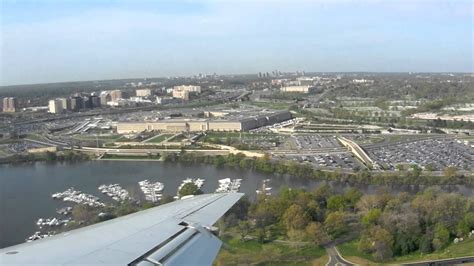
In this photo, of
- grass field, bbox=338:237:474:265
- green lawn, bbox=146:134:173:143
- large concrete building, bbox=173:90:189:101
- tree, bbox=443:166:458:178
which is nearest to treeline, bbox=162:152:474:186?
tree, bbox=443:166:458:178

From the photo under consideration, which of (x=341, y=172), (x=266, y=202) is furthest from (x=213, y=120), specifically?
(x=266, y=202)

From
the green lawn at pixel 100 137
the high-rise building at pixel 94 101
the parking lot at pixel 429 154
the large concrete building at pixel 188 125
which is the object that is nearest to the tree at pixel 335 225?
the parking lot at pixel 429 154

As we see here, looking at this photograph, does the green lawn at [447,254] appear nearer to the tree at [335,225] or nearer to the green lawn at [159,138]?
the tree at [335,225]

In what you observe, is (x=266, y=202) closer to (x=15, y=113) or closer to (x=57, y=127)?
(x=57, y=127)

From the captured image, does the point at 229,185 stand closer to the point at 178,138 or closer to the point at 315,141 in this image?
the point at 315,141

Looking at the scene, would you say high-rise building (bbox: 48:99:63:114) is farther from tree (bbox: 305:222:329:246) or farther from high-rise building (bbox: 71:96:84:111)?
tree (bbox: 305:222:329:246)

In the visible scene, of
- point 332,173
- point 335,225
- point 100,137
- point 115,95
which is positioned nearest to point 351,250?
point 335,225
